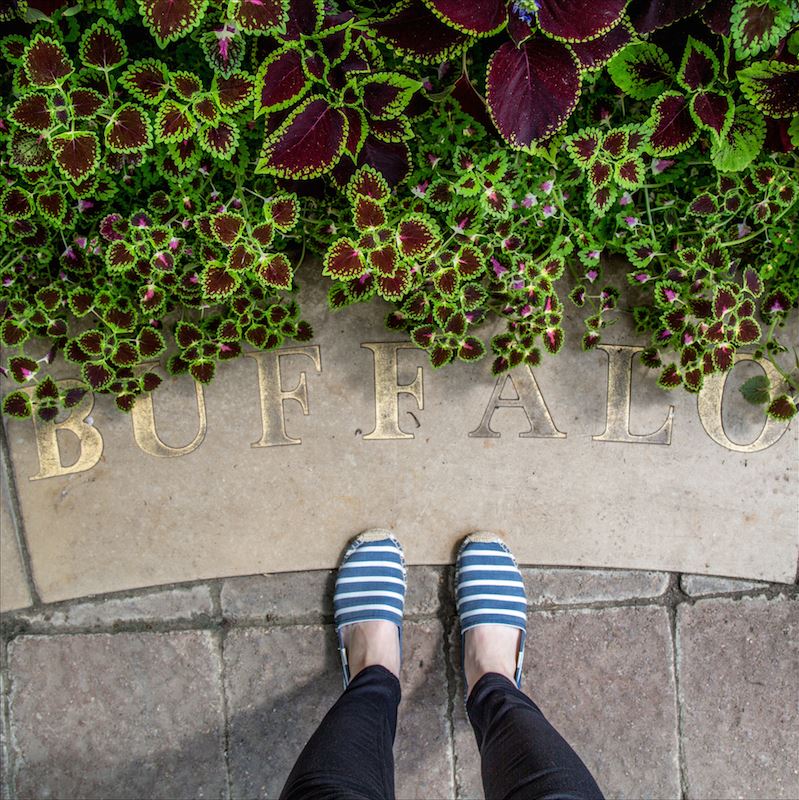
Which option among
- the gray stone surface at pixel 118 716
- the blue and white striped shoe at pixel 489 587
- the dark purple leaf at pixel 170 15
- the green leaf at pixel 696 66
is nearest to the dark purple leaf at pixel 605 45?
the green leaf at pixel 696 66

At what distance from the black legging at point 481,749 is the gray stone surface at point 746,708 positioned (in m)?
0.60

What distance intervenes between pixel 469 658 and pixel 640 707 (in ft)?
1.82

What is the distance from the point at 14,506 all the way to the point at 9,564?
7.1 inches

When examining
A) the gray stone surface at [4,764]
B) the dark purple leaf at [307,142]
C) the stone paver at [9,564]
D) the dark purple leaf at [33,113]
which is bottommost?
the gray stone surface at [4,764]

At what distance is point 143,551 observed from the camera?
2.11 metres

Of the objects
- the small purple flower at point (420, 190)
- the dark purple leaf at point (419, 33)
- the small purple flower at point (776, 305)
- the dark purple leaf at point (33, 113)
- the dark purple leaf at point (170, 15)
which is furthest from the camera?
the small purple flower at point (776, 305)

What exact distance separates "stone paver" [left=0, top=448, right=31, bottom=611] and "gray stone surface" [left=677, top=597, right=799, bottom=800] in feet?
6.69

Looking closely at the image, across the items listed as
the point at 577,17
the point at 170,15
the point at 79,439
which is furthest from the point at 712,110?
the point at 79,439

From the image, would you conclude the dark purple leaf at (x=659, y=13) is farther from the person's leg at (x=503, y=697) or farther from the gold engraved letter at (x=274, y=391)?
the person's leg at (x=503, y=697)

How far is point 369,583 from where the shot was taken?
6.75 feet

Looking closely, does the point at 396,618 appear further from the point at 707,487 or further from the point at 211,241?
the point at 211,241

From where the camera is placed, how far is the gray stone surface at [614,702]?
2129mm

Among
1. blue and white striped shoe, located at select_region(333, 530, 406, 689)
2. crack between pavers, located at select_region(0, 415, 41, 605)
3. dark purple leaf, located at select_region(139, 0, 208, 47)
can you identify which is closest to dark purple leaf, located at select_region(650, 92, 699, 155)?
dark purple leaf, located at select_region(139, 0, 208, 47)

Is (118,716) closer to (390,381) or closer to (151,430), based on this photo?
(151,430)
